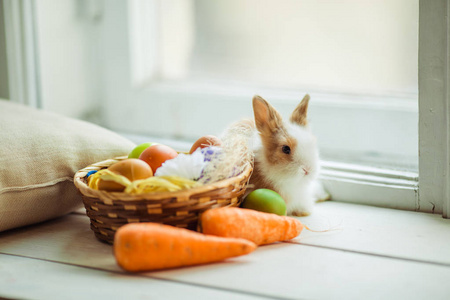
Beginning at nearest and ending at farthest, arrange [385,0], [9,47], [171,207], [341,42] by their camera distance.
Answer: [171,207] < [385,0] < [341,42] < [9,47]

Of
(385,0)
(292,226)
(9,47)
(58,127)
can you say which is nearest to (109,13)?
(9,47)

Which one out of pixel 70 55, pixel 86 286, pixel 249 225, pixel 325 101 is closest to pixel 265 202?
pixel 249 225

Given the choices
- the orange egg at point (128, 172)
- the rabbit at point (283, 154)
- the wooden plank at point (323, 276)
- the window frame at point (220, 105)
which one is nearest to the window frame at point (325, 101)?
the window frame at point (220, 105)

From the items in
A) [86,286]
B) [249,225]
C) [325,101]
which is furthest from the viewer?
[325,101]

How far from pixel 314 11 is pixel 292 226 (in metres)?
0.70

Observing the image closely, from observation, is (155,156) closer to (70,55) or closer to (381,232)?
(381,232)

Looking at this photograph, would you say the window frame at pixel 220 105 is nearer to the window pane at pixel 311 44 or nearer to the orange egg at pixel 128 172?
the window pane at pixel 311 44

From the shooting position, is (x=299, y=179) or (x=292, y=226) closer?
(x=292, y=226)

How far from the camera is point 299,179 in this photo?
115 cm

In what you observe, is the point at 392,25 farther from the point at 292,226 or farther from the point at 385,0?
the point at 292,226

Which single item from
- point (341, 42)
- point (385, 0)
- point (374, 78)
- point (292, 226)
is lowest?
point (292, 226)

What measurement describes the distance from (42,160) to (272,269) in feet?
1.86

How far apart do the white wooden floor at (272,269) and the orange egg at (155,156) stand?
0.20m

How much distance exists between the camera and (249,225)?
3.27 ft
